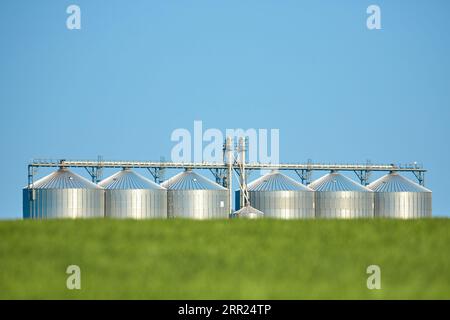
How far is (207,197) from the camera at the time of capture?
94188 millimetres

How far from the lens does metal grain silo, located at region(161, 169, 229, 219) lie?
93250 millimetres

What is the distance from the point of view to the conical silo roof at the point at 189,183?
3765 inches

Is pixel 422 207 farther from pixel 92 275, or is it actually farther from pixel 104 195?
pixel 92 275

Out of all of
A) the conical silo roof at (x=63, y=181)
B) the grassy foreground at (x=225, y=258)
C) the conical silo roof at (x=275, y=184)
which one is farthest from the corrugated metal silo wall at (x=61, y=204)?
the grassy foreground at (x=225, y=258)

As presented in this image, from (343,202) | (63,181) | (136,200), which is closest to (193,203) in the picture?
(136,200)

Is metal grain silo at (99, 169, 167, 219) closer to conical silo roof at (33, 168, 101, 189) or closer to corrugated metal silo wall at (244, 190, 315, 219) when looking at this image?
conical silo roof at (33, 168, 101, 189)

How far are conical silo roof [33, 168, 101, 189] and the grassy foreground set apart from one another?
185ft

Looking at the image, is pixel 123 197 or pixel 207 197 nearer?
pixel 123 197

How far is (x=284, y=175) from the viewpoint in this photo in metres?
104

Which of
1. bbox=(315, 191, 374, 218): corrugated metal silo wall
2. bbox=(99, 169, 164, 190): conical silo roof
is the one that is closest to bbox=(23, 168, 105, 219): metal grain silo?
bbox=(99, 169, 164, 190): conical silo roof

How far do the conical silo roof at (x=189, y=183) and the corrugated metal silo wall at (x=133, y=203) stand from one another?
423 cm

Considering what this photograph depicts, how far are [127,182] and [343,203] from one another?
79.4ft

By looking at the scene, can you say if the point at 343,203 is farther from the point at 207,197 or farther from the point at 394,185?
the point at 207,197

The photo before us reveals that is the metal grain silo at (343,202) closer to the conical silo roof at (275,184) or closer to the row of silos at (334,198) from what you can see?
the row of silos at (334,198)
